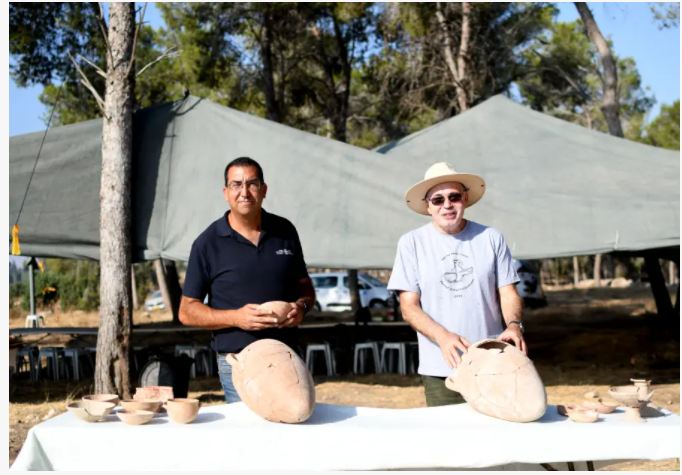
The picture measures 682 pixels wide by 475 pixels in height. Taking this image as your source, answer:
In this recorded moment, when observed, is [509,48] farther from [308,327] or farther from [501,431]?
[501,431]

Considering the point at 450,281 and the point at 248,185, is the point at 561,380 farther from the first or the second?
the point at 248,185

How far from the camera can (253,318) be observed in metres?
2.54

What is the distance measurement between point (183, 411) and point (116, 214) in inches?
146

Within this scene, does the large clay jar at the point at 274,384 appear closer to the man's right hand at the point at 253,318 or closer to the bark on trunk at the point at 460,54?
the man's right hand at the point at 253,318

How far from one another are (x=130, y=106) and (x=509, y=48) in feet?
28.1

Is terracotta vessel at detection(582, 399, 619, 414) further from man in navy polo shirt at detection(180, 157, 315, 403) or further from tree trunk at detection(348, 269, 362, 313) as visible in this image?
tree trunk at detection(348, 269, 362, 313)

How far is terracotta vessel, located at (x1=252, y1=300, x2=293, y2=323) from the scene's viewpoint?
2.54 m

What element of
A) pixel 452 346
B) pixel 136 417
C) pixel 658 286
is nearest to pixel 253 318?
pixel 136 417

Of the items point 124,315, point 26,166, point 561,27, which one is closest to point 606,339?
point 124,315

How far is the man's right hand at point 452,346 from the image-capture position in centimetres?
247

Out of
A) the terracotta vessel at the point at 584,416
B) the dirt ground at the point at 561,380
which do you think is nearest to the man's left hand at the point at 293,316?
the terracotta vessel at the point at 584,416

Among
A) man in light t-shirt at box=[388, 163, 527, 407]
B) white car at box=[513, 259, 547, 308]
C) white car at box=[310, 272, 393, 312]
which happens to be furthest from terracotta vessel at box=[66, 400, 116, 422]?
white car at box=[513, 259, 547, 308]

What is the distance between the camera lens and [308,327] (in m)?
9.19

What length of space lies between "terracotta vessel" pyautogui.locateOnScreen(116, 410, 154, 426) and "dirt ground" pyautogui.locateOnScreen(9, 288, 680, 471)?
7.90 feet
